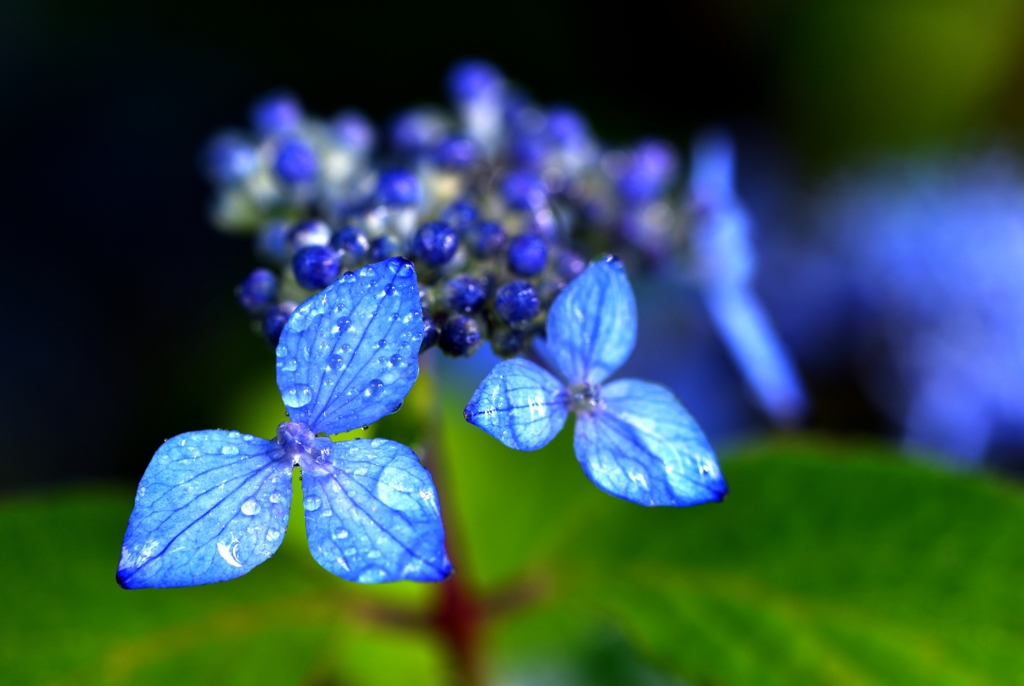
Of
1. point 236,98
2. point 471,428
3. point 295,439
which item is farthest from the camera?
point 236,98

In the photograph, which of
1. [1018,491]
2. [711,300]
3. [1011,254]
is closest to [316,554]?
[1018,491]

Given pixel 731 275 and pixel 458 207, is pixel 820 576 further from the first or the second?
pixel 458 207

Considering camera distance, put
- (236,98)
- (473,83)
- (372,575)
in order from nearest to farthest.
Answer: (372,575), (473,83), (236,98)

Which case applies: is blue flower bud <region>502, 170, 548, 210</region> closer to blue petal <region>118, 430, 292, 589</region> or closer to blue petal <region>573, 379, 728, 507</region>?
blue petal <region>573, 379, 728, 507</region>

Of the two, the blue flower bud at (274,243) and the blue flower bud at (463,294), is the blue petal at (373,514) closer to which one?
the blue flower bud at (463,294)

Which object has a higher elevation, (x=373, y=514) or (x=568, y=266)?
(x=568, y=266)

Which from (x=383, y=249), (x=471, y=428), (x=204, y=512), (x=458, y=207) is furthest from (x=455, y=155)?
(x=471, y=428)

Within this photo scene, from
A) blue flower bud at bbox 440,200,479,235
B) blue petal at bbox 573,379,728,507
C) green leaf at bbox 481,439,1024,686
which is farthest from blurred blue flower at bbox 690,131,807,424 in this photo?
blue petal at bbox 573,379,728,507

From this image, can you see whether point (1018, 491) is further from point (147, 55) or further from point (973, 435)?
point (147, 55)
